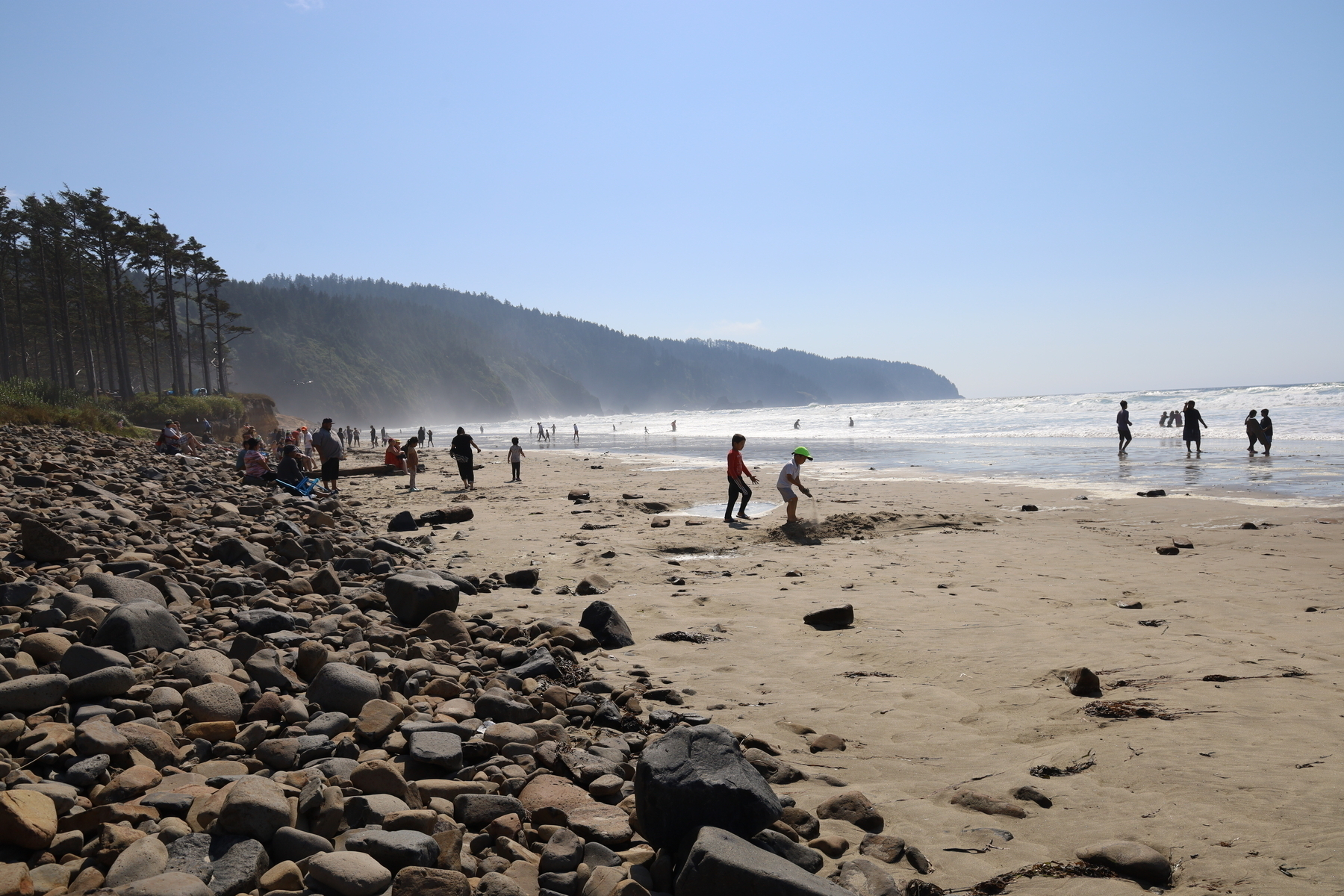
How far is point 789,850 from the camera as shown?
2.98 m

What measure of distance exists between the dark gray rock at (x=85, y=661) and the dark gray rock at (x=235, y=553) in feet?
11.3

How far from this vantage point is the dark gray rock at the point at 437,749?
11.6 feet

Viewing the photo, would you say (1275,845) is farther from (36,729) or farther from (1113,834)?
(36,729)

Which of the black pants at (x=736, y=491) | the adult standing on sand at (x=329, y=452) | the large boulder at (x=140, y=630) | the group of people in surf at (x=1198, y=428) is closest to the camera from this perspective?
the large boulder at (x=140, y=630)

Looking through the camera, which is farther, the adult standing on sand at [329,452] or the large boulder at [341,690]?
the adult standing on sand at [329,452]

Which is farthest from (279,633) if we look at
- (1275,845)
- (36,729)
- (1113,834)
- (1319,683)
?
(1319,683)

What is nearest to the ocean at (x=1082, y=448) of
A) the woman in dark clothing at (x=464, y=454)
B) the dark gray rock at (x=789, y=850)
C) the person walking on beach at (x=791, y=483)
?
the woman in dark clothing at (x=464, y=454)

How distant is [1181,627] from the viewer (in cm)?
639

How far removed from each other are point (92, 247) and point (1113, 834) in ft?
200

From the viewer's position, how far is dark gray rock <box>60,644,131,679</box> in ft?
12.6

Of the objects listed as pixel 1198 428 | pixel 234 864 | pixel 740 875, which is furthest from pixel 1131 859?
pixel 1198 428

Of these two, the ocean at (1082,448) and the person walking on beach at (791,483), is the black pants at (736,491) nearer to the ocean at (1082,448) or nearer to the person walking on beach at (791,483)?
the person walking on beach at (791,483)

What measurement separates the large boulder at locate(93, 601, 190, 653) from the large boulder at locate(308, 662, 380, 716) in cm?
104

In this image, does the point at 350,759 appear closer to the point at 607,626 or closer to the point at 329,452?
the point at 607,626
